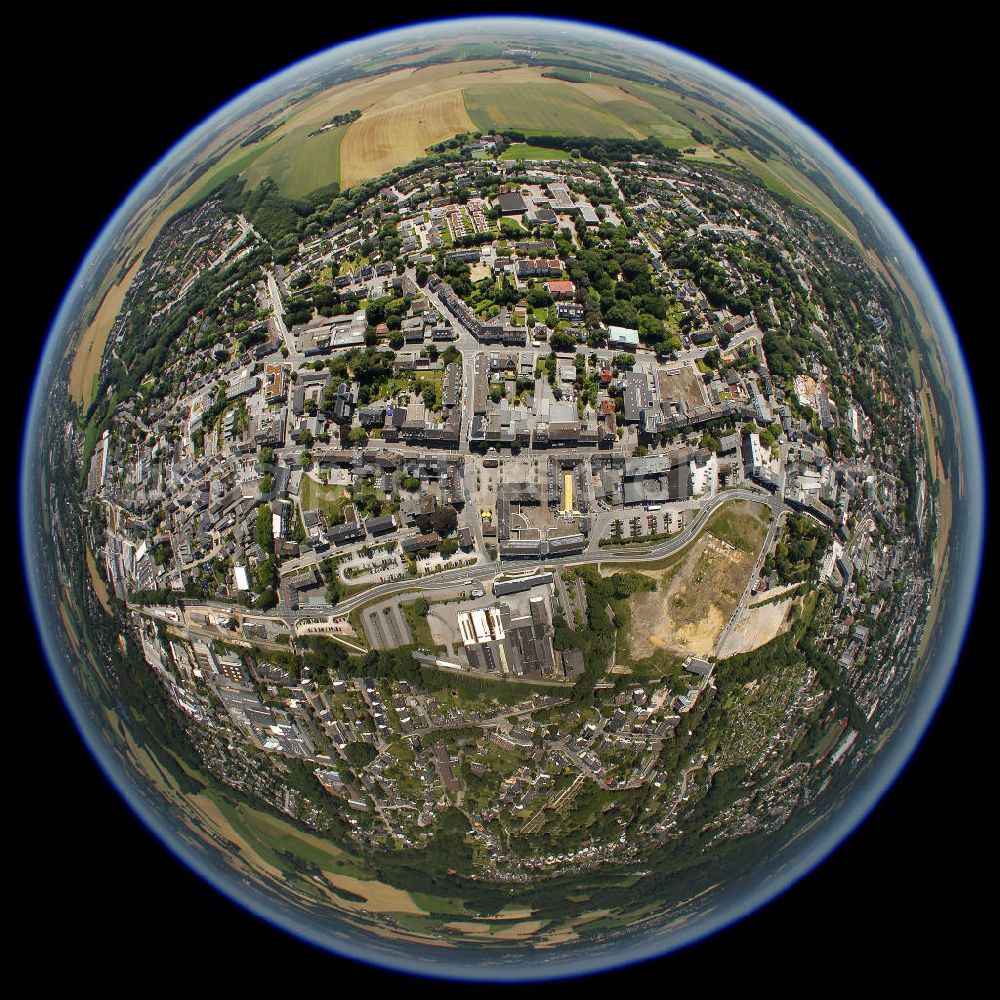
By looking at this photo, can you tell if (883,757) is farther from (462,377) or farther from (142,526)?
(142,526)

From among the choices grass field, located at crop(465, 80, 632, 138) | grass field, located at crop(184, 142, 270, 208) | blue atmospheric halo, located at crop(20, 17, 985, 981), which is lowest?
blue atmospheric halo, located at crop(20, 17, 985, 981)

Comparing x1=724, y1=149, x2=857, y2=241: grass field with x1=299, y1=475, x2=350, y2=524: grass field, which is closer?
x1=299, y1=475, x2=350, y2=524: grass field

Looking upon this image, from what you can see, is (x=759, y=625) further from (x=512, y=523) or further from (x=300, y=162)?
(x=300, y=162)

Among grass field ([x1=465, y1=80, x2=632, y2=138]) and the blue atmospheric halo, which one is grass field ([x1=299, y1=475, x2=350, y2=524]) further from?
grass field ([x1=465, y1=80, x2=632, y2=138])

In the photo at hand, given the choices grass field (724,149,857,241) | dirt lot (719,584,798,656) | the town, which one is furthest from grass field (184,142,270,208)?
dirt lot (719,584,798,656)

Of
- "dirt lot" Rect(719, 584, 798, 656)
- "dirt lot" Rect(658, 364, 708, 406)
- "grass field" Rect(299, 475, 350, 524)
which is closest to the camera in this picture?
"dirt lot" Rect(719, 584, 798, 656)

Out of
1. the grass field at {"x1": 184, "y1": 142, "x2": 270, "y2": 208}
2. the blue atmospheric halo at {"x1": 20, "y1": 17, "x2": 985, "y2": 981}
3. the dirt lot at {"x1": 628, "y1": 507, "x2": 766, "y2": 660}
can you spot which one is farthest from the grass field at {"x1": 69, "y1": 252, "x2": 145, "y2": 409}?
the dirt lot at {"x1": 628, "y1": 507, "x2": 766, "y2": 660}

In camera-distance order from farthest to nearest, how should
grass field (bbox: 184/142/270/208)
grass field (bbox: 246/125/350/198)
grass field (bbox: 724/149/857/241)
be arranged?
grass field (bbox: 724/149/857/241)
grass field (bbox: 184/142/270/208)
grass field (bbox: 246/125/350/198)

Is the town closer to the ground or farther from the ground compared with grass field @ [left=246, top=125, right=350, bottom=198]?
closer to the ground

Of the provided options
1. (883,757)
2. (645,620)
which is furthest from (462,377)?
(883,757)
